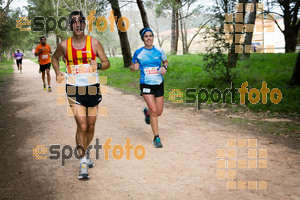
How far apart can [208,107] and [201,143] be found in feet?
12.8

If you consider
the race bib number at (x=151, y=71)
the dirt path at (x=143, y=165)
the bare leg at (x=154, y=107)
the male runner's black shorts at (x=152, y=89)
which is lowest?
the dirt path at (x=143, y=165)

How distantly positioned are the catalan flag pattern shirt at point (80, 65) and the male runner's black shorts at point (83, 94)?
7 cm

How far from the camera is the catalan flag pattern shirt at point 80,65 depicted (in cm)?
388

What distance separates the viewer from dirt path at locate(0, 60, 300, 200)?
3.58 meters

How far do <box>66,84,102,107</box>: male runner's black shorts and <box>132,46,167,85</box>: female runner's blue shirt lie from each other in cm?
152

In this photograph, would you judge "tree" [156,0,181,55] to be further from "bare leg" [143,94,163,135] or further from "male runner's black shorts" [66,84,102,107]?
"male runner's black shorts" [66,84,102,107]

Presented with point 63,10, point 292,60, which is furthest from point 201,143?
point 63,10

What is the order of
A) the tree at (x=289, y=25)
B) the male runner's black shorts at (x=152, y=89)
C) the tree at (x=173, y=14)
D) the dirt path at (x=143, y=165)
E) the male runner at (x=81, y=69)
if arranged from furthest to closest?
the tree at (x=173, y=14)
the tree at (x=289, y=25)
the male runner's black shorts at (x=152, y=89)
the male runner at (x=81, y=69)
the dirt path at (x=143, y=165)

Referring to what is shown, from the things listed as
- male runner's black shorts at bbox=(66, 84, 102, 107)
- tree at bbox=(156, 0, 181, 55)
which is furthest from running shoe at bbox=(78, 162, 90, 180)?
tree at bbox=(156, 0, 181, 55)

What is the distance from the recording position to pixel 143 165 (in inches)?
175

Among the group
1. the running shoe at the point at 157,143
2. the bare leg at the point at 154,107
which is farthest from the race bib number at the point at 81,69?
the running shoe at the point at 157,143

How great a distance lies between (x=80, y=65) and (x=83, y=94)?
443mm

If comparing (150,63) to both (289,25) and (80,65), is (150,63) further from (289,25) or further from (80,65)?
(289,25)

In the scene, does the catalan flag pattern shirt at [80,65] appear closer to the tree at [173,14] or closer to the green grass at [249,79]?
the green grass at [249,79]
